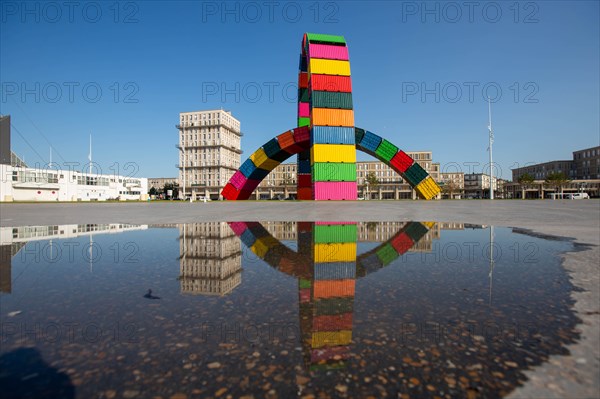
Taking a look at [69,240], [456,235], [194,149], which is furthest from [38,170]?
[456,235]

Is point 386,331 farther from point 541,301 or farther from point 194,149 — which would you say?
point 194,149

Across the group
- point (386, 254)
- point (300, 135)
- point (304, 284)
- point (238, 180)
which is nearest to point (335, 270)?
point (304, 284)

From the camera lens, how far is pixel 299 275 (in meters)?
4.11

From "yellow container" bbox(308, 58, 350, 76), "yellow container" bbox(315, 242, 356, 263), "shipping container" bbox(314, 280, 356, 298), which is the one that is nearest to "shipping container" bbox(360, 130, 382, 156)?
"yellow container" bbox(308, 58, 350, 76)

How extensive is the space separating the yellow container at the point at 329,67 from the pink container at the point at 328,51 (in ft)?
2.07

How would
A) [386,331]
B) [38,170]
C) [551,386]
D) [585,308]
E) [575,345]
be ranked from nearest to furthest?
[551,386] < [575,345] < [386,331] < [585,308] < [38,170]

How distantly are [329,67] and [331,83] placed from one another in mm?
2255

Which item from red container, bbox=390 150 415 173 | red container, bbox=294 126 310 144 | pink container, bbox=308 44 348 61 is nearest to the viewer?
pink container, bbox=308 44 348 61

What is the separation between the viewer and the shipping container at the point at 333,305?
2.84 m

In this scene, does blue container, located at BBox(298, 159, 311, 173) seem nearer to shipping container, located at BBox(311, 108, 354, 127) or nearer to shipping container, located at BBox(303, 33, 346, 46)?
shipping container, located at BBox(311, 108, 354, 127)

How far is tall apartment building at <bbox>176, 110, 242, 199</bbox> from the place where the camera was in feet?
351

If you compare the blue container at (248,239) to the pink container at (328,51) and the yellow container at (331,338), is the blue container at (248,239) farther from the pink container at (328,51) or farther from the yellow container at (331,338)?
the pink container at (328,51)

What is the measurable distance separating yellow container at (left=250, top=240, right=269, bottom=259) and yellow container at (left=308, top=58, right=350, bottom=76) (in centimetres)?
3681

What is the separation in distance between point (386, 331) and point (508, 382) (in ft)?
2.73
